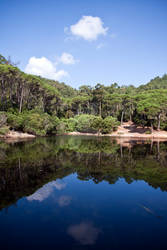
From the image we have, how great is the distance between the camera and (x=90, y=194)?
307 inches

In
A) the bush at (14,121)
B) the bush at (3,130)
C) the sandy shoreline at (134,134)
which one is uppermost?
the bush at (14,121)

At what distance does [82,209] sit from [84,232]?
138 cm

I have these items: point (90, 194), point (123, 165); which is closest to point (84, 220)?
point (90, 194)

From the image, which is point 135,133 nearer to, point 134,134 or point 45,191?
point 134,134

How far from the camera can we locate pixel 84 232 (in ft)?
16.3

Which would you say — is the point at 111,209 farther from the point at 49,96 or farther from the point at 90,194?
the point at 49,96

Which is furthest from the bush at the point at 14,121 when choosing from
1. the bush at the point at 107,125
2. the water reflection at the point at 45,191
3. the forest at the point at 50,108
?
the water reflection at the point at 45,191

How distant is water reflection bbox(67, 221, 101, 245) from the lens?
4.64 meters

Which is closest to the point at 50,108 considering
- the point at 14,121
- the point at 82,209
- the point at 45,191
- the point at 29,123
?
the point at 29,123

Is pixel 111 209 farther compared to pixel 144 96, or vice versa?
pixel 144 96

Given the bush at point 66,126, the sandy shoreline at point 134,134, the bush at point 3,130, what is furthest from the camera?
the bush at point 66,126

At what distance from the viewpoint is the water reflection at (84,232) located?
464cm

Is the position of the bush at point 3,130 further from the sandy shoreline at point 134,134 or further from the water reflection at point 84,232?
the water reflection at point 84,232

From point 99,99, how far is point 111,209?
53457mm
